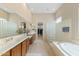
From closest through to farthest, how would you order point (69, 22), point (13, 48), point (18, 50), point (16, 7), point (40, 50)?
point (13, 48) → point (18, 50) → point (16, 7) → point (69, 22) → point (40, 50)

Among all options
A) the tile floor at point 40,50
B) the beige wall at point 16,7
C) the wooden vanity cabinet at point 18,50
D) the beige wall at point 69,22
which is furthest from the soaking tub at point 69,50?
the beige wall at point 16,7

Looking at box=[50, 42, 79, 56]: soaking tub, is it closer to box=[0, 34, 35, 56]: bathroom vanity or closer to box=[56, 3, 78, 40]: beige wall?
box=[56, 3, 78, 40]: beige wall

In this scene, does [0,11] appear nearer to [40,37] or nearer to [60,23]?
[60,23]

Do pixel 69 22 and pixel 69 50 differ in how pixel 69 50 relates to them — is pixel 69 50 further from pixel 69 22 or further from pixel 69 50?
pixel 69 22

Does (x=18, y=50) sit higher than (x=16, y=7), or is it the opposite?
(x=16, y=7)

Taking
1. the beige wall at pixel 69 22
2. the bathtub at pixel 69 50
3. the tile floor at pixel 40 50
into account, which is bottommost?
the tile floor at pixel 40 50

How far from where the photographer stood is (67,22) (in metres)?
5.63

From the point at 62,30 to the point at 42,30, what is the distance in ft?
8.14

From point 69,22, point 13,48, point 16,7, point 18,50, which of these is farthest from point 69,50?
point 69,22

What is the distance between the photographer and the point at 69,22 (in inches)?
215

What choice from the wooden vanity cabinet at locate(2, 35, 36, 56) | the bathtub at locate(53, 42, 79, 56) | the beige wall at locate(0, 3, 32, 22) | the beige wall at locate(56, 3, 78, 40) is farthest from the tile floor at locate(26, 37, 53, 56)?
the beige wall at locate(0, 3, 32, 22)

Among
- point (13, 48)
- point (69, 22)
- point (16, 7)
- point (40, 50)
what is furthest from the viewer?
point (40, 50)

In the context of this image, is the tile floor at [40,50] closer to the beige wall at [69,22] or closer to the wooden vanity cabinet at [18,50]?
the wooden vanity cabinet at [18,50]

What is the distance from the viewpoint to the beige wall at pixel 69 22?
16.3 ft
